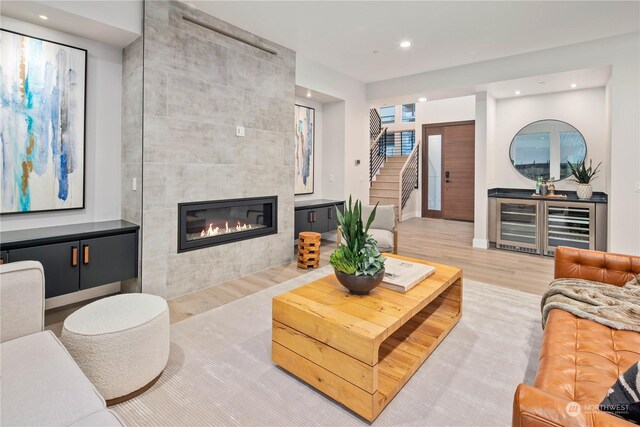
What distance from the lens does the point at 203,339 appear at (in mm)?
2490

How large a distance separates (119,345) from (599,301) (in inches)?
107

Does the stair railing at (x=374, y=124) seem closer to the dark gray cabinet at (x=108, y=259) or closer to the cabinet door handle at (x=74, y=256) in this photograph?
the dark gray cabinet at (x=108, y=259)

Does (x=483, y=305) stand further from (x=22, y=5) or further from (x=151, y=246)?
(x=22, y=5)

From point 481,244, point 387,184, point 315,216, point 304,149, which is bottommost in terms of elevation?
point 481,244

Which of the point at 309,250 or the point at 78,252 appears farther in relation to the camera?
the point at 309,250

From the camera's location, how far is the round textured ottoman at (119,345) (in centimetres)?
171

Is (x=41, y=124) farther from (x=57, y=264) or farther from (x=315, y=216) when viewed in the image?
(x=315, y=216)

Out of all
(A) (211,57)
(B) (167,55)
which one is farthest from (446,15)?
(B) (167,55)

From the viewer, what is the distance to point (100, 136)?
10.6ft

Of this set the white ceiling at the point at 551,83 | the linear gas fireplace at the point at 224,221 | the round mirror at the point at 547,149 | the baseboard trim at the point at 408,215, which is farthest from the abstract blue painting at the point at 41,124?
the baseboard trim at the point at 408,215

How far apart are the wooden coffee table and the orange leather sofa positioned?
2.15 ft

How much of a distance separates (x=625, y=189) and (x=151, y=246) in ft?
17.1

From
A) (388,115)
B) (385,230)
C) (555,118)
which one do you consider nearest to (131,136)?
(385,230)

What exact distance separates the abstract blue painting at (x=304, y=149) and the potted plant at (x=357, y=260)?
3353 mm
